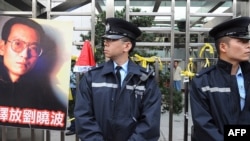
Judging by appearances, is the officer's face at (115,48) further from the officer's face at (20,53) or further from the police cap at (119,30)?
the officer's face at (20,53)

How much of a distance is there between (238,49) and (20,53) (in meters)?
2.44

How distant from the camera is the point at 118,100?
2.85m

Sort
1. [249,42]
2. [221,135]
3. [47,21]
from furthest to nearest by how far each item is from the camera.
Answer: [47,21]
[249,42]
[221,135]

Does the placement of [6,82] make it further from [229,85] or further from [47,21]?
[229,85]

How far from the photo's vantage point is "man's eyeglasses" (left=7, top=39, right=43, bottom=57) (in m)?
3.98

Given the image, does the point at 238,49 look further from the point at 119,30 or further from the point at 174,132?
the point at 174,132

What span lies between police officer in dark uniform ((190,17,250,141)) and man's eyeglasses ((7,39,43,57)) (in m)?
1.97

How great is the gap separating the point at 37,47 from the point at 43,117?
792 millimetres

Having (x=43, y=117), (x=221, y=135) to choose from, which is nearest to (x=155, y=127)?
(x=221, y=135)

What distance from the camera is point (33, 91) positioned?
13.1 ft

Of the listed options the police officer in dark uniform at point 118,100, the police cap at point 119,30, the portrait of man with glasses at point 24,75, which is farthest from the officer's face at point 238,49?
the portrait of man with glasses at point 24,75

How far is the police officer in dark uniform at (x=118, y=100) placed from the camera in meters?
2.77

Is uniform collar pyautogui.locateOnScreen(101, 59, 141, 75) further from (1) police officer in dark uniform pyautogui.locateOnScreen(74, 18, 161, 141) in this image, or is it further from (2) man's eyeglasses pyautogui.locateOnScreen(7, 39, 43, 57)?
(2) man's eyeglasses pyautogui.locateOnScreen(7, 39, 43, 57)

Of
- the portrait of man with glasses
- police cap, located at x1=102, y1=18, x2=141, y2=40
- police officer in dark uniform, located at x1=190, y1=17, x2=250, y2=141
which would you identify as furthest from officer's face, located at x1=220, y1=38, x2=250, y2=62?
the portrait of man with glasses
